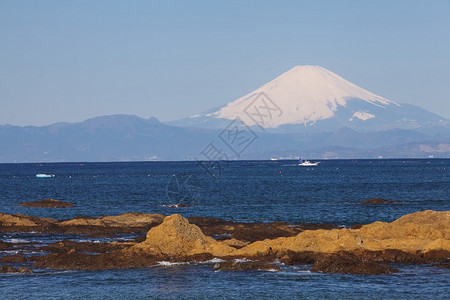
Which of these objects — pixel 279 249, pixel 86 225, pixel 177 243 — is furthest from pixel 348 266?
pixel 86 225

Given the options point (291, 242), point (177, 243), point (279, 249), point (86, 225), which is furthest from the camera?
point (86, 225)

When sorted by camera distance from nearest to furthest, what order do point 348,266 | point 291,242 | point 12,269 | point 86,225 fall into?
point 348,266
point 12,269
point 291,242
point 86,225

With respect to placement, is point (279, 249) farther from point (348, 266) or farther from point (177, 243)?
point (177, 243)

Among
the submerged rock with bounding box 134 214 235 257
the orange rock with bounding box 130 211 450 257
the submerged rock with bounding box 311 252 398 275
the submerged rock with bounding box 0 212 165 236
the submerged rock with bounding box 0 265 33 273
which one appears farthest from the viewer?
the submerged rock with bounding box 0 212 165 236

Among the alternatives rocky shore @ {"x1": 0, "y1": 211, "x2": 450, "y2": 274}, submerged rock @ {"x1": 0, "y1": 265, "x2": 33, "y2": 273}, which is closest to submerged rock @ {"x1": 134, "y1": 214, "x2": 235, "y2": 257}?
rocky shore @ {"x1": 0, "y1": 211, "x2": 450, "y2": 274}

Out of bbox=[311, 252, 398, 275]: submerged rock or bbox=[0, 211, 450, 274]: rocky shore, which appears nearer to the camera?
bbox=[311, 252, 398, 275]: submerged rock

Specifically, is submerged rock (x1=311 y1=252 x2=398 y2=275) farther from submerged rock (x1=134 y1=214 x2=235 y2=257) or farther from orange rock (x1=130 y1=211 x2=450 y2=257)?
submerged rock (x1=134 y1=214 x2=235 y2=257)

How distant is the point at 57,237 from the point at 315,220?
83.3 feet

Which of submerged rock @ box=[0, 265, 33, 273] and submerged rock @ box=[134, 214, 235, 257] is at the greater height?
submerged rock @ box=[134, 214, 235, 257]

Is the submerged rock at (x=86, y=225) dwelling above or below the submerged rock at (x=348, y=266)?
above

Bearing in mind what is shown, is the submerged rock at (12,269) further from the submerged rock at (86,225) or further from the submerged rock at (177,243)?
the submerged rock at (86,225)

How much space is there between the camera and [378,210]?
76.8 metres

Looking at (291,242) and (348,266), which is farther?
(291,242)

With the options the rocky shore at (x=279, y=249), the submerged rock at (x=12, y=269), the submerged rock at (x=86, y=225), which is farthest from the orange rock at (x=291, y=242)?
the submerged rock at (x=86, y=225)
